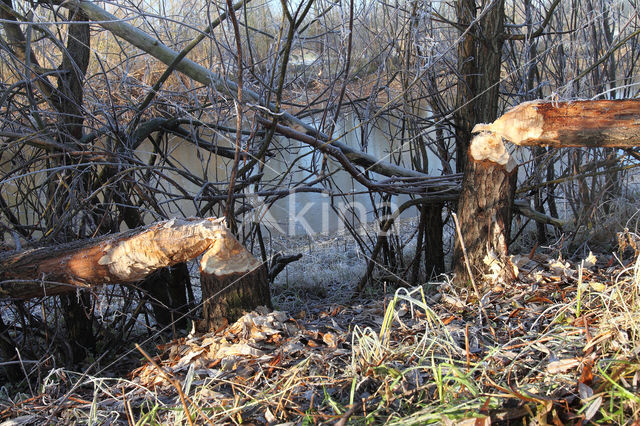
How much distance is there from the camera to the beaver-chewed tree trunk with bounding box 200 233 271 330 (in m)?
2.46

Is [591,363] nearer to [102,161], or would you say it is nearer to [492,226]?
[492,226]

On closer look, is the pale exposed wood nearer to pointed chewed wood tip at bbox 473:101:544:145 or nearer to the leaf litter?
pointed chewed wood tip at bbox 473:101:544:145

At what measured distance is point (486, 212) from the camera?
8.60 feet

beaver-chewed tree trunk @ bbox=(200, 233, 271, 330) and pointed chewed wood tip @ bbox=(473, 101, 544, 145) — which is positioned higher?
pointed chewed wood tip @ bbox=(473, 101, 544, 145)

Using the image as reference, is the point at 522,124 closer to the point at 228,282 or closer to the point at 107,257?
the point at 228,282

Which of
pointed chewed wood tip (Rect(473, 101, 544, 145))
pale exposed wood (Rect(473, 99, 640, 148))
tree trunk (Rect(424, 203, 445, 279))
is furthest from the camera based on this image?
tree trunk (Rect(424, 203, 445, 279))

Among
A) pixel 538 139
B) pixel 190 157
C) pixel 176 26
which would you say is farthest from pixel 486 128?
pixel 190 157

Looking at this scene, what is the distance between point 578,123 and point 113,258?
2066 millimetres

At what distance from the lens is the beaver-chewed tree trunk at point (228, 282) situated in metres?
2.46

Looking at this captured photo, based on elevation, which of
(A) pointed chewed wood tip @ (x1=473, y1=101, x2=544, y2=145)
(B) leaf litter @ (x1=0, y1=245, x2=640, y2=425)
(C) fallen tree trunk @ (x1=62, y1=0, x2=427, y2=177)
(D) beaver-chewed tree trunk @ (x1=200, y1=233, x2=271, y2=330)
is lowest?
(B) leaf litter @ (x1=0, y1=245, x2=640, y2=425)

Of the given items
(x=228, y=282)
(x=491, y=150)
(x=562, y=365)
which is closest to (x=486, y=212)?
(x=491, y=150)

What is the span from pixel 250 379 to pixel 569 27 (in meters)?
3.60

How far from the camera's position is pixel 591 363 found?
1.57m

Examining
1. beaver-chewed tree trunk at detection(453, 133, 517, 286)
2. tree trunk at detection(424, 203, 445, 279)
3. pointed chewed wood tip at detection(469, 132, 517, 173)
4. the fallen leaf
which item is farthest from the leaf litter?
tree trunk at detection(424, 203, 445, 279)
